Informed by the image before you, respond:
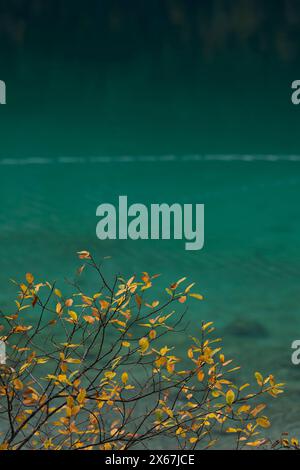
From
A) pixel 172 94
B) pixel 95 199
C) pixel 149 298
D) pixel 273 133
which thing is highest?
pixel 172 94

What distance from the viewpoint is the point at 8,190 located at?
53.0 feet

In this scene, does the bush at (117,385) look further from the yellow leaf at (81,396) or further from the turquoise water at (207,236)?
the turquoise water at (207,236)

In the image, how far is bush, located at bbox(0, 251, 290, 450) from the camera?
3.07 m

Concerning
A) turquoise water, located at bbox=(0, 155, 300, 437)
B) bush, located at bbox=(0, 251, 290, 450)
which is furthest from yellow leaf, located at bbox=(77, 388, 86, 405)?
turquoise water, located at bbox=(0, 155, 300, 437)

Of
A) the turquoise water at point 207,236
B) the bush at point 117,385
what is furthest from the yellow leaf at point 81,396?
the turquoise water at point 207,236

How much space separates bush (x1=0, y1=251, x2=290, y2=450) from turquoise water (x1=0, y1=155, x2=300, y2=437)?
46cm

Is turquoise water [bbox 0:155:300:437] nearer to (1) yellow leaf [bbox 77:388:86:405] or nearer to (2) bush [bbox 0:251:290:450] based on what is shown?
(2) bush [bbox 0:251:290:450]

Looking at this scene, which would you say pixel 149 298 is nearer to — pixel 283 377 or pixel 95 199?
pixel 283 377

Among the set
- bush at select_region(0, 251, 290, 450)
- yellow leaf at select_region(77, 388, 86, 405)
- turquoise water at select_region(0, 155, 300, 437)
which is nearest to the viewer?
yellow leaf at select_region(77, 388, 86, 405)

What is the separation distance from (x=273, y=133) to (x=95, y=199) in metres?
7.03

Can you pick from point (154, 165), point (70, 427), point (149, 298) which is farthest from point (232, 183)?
point (70, 427)

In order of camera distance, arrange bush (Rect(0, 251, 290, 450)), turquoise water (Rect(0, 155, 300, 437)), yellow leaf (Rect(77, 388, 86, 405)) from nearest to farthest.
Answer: yellow leaf (Rect(77, 388, 86, 405)), bush (Rect(0, 251, 290, 450)), turquoise water (Rect(0, 155, 300, 437))

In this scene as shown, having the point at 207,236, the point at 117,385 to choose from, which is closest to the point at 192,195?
the point at 207,236

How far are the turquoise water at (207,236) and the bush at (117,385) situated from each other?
1.50 ft
